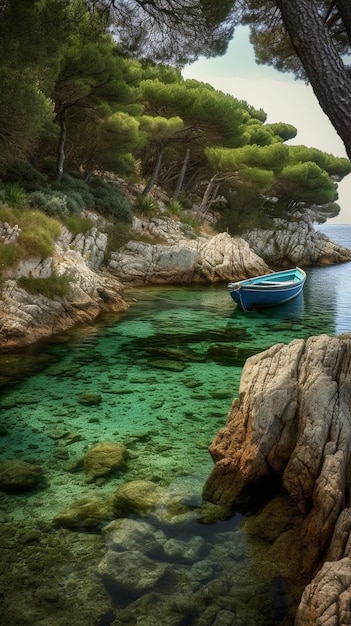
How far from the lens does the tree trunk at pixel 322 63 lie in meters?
4.77

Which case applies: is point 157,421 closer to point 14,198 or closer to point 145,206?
point 14,198

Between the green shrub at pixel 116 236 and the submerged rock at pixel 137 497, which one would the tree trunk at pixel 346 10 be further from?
the green shrub at pixel 116 236

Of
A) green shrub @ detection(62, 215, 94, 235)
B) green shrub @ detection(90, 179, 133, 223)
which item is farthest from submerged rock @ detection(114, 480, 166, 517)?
green shrub @ detection(90, 179, 133, 223)

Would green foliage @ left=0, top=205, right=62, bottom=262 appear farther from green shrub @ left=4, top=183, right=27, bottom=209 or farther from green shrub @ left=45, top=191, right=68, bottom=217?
green shrub @ left=45, top=191, right=68, bottom=217

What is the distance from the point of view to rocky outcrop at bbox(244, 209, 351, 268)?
4006 centimetres

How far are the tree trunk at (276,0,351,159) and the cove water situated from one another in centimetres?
439

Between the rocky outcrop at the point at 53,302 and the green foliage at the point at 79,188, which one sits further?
the green foliage at the point at 79,188

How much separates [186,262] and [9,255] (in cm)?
1370

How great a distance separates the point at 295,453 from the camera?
4547 millimetres

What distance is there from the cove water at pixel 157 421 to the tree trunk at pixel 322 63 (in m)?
4.39

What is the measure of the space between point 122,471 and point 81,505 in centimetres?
94

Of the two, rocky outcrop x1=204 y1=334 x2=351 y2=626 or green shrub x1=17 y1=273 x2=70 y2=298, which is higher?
green shrub x1=17 y1=273 x2=70 y2=298

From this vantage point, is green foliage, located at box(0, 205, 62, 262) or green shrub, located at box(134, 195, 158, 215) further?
green shrub, located at box(134, 195, 158, 215)

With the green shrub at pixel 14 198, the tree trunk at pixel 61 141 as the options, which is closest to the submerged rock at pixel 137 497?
the green shrub at pixel 14 198
